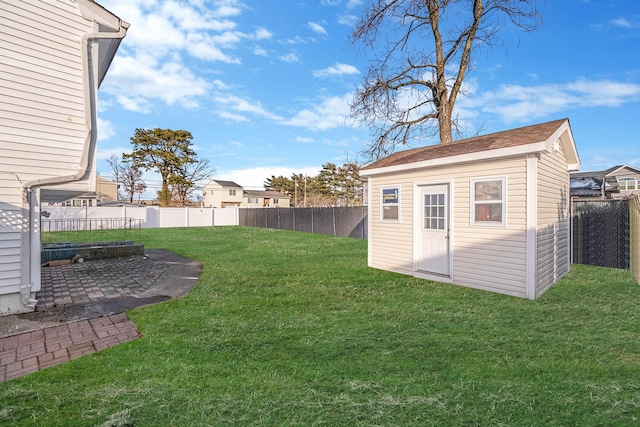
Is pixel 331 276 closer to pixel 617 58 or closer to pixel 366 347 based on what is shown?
pixel 366 347

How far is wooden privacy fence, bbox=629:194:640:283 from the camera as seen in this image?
6586 mm

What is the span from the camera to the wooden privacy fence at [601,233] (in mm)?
8117

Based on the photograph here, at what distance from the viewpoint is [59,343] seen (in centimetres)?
359

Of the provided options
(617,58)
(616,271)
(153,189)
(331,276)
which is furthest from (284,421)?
(153,189)

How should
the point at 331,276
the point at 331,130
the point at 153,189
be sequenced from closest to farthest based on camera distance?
the point at 331,276
the point at 331,130
the point at 153,189

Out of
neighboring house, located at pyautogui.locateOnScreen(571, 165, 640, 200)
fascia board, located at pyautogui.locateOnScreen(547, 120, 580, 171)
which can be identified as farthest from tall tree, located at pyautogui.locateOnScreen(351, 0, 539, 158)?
neighboring house, located at pyautogui.locateOnScreen(571, 165, 640, 200)

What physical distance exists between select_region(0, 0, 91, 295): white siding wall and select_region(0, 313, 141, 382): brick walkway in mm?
1381

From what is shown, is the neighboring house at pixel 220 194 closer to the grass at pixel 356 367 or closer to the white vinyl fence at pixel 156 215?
the white vinyl fence at pixel 156 215

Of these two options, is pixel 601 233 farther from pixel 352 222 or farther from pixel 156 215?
pixel 156 215

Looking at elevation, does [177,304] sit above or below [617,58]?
below

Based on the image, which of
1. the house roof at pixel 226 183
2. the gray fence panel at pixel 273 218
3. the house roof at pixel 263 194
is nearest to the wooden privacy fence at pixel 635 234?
the gray fence panel at pixel 273 218

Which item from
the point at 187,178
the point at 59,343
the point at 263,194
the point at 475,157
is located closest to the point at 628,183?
the point at 475,157

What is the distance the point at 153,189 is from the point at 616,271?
39.0 metres

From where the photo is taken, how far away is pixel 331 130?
17922 millimetres
